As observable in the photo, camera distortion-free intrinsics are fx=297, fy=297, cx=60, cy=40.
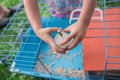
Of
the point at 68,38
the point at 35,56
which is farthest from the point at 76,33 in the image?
the point at 35,56

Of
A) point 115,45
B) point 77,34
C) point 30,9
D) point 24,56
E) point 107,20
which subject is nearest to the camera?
point 77,34

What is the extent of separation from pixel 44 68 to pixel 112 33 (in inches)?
13.6

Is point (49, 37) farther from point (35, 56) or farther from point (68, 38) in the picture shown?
point (35, 56)

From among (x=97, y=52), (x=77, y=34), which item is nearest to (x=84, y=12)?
(x=77, y=34)

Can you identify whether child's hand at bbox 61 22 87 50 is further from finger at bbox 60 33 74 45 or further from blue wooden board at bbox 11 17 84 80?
blue wooden board at bbox 11 17 84 80

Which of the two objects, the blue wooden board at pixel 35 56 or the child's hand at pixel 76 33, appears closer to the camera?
the child's hand at pixel 76 33

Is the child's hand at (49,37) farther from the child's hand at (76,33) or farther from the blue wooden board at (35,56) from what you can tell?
the blue wooden board at (35,56)

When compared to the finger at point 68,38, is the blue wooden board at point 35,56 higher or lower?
lower

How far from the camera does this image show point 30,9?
99 centimetres

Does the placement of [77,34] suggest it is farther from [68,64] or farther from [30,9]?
[68,64]

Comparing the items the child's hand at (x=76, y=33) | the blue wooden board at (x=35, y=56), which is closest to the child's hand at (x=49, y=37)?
the child's hand at (x=76, y=33)

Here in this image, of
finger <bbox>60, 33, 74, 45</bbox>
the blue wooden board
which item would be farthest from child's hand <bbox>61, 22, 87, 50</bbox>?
the blue wooden board

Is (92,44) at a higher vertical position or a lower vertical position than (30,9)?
lower

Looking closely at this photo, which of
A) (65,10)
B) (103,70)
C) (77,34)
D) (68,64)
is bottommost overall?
(68,64)
